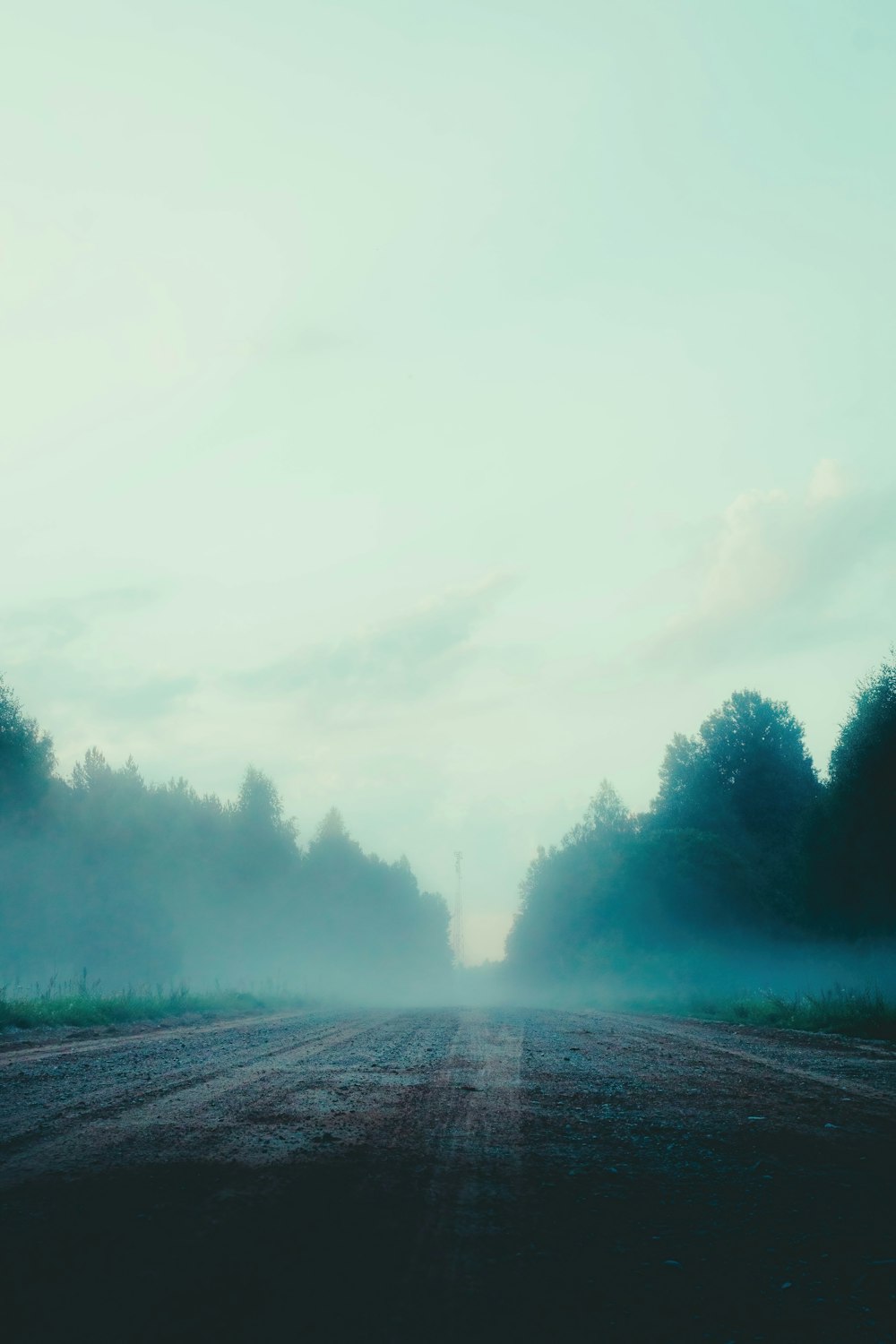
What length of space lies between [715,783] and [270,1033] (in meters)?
48.8

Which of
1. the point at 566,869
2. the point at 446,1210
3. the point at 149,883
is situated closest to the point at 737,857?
the point at 149,883

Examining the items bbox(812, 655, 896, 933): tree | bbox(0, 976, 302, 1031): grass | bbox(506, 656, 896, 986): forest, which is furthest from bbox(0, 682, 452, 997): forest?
bbox(812, 655, 896, 933): tree

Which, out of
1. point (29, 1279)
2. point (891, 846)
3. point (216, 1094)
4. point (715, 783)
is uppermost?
point (715, 783)

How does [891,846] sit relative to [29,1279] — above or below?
above

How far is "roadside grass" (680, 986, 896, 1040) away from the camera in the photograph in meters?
14.3

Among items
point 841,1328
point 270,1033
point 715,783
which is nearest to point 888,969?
point 270,1033

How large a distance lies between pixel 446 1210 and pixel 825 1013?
15.7m

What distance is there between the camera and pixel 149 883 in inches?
1656

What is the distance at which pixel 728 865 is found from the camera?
39375mm

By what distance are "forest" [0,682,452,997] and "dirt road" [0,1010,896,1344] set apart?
2449 centimetres

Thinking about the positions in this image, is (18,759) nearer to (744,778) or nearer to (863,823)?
(863,823)

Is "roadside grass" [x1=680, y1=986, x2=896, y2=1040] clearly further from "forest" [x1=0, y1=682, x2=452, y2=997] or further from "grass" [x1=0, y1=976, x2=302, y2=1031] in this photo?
"forest" [x1=0, y1=682, x2=452, y2=997]

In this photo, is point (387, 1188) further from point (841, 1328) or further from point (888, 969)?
point (888, 969)

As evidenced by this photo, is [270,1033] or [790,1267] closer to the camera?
[790,1267]
